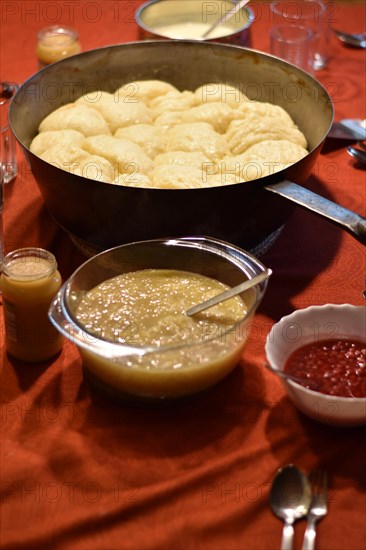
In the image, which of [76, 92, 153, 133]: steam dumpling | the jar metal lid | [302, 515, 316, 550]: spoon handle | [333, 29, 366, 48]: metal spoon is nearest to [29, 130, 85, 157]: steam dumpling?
[76, 92, 153, 133]: steam dumpling

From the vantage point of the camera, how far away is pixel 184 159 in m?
1.31

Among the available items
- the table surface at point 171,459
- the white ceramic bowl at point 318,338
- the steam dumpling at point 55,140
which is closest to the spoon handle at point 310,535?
the table surface at point 171,459

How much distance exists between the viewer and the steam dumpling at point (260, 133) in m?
1.39

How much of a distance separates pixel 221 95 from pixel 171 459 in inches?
35.0

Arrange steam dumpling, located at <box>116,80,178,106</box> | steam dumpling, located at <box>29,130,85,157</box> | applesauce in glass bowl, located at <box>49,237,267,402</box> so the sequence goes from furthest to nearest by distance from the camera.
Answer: steam dumpling, located at <box>116,80,178,106</box> → steam dumpling, located at <box>29,130,85,157</box> → applesauce in glass bowl, located at <box>49,237,267,402</box>

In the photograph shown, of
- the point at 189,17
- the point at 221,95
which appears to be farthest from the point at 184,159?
the point at 189,17

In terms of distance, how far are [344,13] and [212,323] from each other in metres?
1.54

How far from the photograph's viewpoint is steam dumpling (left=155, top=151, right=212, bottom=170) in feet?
4.27

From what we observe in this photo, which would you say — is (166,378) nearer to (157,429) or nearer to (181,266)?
(157,429)

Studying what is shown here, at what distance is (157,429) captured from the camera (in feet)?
3.21

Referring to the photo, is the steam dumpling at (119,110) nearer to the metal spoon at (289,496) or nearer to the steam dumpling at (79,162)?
the steam dumpling at (79,162)

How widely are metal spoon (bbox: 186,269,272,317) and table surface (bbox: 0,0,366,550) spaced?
0.40 feet

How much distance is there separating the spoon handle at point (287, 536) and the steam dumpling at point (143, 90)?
1.00m

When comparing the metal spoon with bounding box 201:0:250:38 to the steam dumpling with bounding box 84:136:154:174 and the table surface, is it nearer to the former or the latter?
the steam dumpling with bounding box 84:136:154:174
